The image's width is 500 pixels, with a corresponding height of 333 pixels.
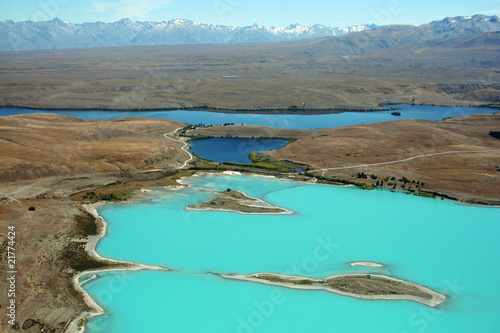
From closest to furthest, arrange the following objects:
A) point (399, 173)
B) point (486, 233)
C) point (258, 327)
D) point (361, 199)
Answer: point (258, 327), point (486, 233), point (361, 199), point (399, 173)

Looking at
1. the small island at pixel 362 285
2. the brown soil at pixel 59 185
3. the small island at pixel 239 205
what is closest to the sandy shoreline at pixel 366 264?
the small island at pixel 362 285

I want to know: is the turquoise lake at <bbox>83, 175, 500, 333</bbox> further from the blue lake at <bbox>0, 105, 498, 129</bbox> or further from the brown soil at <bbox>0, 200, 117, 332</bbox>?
the blue lake at <bbox>0, 105, 498, 129</bbox>

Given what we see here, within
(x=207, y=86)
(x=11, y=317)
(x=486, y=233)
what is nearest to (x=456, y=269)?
(x=486, y=233)

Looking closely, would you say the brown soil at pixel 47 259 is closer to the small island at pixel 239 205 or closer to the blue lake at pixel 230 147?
the small island at pixel 239 205

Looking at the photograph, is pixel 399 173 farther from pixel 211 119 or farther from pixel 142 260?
pixel 211 119

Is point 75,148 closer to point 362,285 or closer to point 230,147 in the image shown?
point 230,147

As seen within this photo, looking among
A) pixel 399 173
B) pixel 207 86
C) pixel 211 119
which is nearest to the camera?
pixel 399 173

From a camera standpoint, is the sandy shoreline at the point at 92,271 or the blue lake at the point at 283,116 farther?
the blue lake at the point at 283,116
